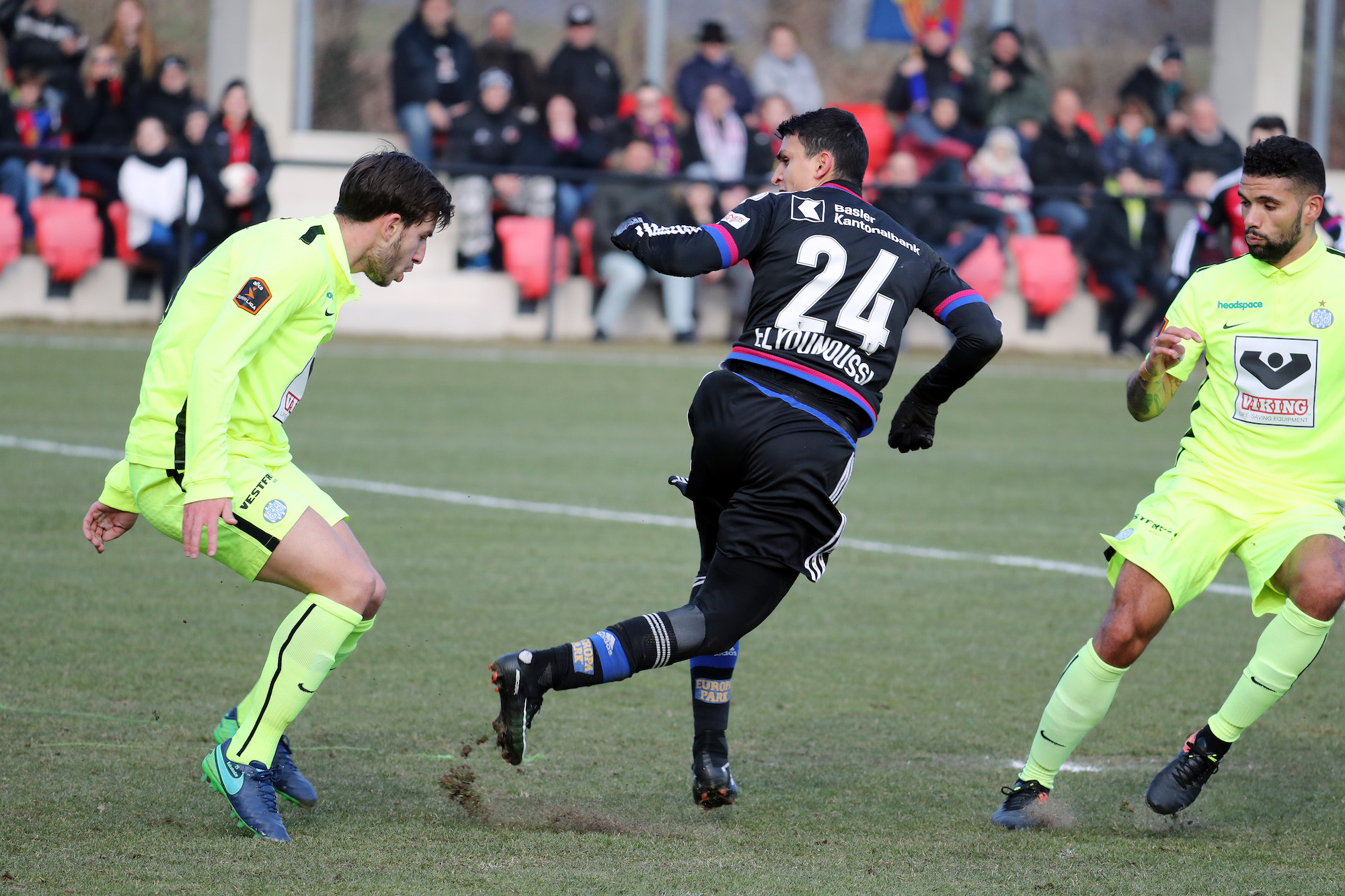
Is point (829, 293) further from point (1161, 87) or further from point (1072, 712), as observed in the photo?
point (1161, 87)

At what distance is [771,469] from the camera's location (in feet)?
14.6

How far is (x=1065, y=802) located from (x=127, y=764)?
109 inches

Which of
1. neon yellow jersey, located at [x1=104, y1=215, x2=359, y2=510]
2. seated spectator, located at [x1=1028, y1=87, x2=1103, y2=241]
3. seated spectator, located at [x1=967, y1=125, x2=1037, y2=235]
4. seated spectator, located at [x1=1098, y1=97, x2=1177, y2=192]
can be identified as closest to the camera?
neon yellow jersey, located at [x1=104, y1=215, x2=359, y2=510]

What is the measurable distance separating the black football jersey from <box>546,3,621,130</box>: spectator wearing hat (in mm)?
13651

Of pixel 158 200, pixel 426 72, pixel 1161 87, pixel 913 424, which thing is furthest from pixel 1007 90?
pixel 913 424

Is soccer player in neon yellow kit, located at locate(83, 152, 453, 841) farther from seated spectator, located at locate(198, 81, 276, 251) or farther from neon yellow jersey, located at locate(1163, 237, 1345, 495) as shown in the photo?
seated spectator, located at locate(198, 81, 276, 251)

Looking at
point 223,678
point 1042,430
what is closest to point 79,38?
point 1042,430

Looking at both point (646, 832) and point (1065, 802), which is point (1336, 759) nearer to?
point (1065, 802)

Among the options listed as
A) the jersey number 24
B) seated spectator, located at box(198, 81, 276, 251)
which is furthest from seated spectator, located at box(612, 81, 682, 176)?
the jersey number 24

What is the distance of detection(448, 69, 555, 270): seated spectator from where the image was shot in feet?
55.0

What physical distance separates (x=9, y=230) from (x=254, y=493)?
1253 centimetres

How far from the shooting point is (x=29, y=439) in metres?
10.8

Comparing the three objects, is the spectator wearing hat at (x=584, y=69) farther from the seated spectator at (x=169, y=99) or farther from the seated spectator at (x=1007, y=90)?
the seated spectator at (x=1007, y=90)

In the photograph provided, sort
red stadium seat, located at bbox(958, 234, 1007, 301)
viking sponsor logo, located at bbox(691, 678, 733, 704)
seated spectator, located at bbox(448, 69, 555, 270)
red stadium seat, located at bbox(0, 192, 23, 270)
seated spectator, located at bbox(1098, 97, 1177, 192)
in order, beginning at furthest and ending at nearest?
1. seated spectator, located at bbox(1098, 97, 1177, 192)
2. red stadium seat, located at bbox(958, 234, 1007, 301)
3. seated spectator, located at bbox(448, 69, 555, 270)
4. red stadium seat, located at bbox(0, 192, 23, 270)
5. viking sponsor logo, located at bbox(691, 678, 733, 704)
